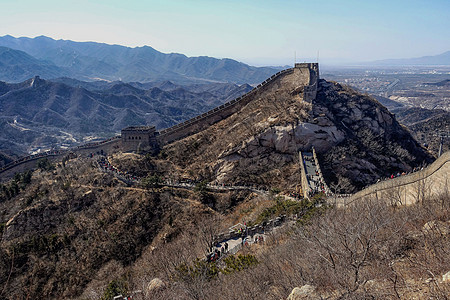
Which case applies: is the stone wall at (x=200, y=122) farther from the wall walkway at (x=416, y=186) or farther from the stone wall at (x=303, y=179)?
the wall walkway at (x=416, y=186)

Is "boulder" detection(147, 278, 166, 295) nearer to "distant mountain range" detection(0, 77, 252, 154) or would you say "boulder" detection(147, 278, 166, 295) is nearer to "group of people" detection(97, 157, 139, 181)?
"group of people" detection(97, 157, 139, 181)

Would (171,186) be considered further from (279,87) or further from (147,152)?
(279,87)

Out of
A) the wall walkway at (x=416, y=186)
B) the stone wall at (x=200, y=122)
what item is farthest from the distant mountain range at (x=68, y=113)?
Answer: the wall walkway at (x=416, y=186)

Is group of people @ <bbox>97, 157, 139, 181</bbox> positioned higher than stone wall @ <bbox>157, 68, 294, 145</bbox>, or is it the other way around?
stone wall @ <bbox>157, 68, 294, 145</bbox>

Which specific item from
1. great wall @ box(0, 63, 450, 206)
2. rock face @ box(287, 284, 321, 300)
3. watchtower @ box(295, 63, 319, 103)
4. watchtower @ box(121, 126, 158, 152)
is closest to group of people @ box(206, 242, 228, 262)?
rock face @ box(287, 284, 321, 300)

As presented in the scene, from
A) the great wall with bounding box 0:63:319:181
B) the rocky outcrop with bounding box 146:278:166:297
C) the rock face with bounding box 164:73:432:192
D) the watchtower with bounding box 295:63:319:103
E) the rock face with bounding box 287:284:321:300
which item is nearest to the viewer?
the rock face with bounding box 287:284:321:300

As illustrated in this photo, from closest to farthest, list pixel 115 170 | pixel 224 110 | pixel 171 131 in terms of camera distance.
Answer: pixel 115 170 < pixel 171 131 < pixel 224 110

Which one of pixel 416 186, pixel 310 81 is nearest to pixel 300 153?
pixel 416 186

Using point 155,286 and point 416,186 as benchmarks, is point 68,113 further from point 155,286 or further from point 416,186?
point 416,186
